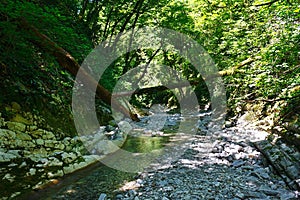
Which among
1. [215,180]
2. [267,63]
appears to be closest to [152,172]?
[215,180]

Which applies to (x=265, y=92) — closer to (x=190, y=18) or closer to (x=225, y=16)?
(x=225, y=16)

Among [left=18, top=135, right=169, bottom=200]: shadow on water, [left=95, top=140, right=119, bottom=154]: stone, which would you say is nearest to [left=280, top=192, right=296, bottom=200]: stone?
[left=18, top=135, right=169, bottom=200]: shadow on water

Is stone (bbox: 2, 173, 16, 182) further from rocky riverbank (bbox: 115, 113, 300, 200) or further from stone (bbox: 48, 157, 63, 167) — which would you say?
rocky riverbank (bbox: 115, 113, 300, 200)

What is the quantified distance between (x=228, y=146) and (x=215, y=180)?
2260mm

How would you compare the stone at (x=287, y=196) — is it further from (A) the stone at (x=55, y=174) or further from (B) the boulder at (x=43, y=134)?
(B) the boulder at (x=43, y=134)

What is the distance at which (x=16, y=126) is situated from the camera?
4934mm

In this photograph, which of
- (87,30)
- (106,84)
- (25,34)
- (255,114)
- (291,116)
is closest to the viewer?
(25,34)

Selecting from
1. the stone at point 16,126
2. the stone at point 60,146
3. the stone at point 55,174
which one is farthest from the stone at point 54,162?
the stone at point 16,126

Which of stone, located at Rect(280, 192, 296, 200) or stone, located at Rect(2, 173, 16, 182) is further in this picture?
stone, located at Rect(2, 173, 16, 182)

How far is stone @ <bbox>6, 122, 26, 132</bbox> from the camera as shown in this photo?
484 cm

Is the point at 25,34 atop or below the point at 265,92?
atop

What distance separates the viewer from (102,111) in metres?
9.41

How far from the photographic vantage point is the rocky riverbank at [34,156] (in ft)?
12.7

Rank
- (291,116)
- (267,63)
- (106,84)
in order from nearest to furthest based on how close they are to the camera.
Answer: (267,63)
(291,116)
(106,84)
